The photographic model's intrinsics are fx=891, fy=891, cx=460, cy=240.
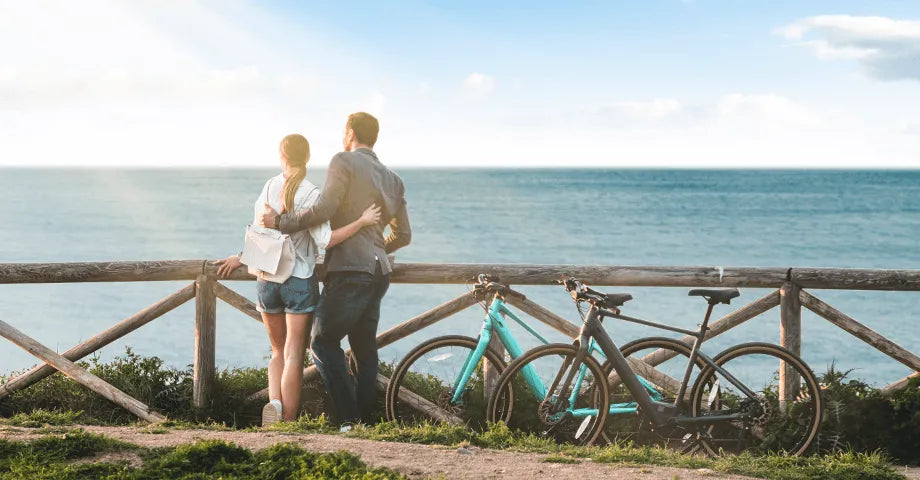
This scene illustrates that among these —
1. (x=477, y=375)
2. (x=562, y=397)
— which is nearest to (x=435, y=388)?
(x=477, y=375)

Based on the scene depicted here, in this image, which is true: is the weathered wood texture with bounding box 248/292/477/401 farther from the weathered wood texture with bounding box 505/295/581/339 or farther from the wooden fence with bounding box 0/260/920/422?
the weathered wood texture with bounding box 505/295/581/339

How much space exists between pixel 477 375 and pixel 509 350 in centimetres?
78

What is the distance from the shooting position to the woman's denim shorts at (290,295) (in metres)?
5.70

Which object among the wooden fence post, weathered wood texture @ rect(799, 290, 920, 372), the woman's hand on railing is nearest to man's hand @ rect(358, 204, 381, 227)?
the woman's hand on railing

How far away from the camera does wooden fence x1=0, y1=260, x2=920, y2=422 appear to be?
627cm

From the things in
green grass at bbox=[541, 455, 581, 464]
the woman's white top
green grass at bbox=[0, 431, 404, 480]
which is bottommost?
green grass at bbox=[541, 455, 581, 464]

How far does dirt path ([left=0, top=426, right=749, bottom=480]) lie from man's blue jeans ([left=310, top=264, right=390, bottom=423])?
497 millimetres

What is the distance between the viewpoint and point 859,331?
6.31 meters

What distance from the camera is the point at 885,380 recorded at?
64.8 ft

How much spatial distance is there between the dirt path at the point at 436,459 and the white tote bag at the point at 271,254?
1004 mm

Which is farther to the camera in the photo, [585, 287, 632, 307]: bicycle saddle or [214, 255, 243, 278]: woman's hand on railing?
[214, 255, 243, 278]: woman's hand on railing

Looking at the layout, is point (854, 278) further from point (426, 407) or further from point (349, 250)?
point (349, 250)

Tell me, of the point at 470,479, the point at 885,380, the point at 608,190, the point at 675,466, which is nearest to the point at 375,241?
the point at 470,479

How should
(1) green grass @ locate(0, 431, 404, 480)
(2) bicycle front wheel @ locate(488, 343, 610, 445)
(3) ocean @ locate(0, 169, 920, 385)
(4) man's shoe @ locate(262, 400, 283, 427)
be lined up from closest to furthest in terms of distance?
(1) green grass @ locate(0, 431, 404, 480) < (2) bicycle front wheel @ locate(488, 343, 610, 445) < (4) man's shoe @ locate(262, 400, 283, 427) < (3) ocean @ locate(0, 169, 920, 385)
